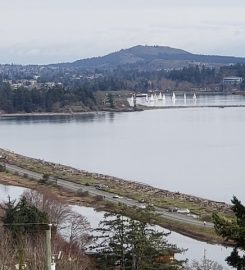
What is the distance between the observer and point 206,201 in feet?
55.8

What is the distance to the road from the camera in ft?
46.4

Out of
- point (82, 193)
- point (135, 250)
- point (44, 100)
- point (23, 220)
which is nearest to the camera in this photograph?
point (135, 250)

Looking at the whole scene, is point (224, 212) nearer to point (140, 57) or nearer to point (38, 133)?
point (38, 133)

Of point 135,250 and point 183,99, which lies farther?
point 183,99

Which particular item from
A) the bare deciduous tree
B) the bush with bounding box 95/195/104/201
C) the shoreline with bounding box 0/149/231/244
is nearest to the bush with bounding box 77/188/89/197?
the shoreline with bounding box 0/149/231/244

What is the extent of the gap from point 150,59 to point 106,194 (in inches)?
4899

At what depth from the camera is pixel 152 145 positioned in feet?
100

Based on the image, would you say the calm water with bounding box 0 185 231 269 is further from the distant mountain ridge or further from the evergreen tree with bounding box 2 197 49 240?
the distant mountain ridge

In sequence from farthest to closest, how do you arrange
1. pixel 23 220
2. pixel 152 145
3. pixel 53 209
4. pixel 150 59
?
pixel 150 59 < pixel 152 145 < pixel 53 209 < pixel 23 220

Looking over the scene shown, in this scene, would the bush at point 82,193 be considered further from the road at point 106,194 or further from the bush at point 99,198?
the bush at point 99,198

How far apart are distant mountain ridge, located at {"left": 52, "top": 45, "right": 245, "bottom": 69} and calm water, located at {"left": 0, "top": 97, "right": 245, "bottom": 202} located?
3191 inches

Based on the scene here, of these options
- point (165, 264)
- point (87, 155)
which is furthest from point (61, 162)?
point (165, 264)

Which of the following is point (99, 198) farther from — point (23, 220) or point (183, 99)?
point (183, 99)

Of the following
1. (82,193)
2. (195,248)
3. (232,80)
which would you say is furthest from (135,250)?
(232,80)
